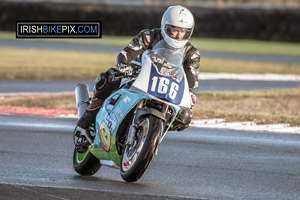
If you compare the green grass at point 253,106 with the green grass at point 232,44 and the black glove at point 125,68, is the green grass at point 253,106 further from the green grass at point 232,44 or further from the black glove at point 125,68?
the green grass at point 232,44

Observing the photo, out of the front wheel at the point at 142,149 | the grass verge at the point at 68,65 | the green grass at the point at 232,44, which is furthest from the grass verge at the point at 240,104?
the green grass at the point at 232,44

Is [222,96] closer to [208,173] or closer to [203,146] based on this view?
[203,146]

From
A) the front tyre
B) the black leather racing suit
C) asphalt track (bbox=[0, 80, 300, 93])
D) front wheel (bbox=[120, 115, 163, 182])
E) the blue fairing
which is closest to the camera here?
front wheel (bbox=[120, 115, 163, 182])

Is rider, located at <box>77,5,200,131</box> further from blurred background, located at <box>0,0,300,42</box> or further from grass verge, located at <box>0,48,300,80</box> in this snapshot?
blurred background, located at <box>0,0,300,42</box>

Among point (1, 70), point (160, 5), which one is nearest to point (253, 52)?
point (160, 5)

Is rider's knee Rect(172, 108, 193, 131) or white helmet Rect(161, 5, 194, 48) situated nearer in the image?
rider's knee Rect(172, 108, 193, 131)

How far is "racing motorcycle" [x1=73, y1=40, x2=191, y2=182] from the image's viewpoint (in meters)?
6.39

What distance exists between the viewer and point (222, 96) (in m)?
17.2

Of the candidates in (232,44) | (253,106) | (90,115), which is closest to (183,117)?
(90,115)

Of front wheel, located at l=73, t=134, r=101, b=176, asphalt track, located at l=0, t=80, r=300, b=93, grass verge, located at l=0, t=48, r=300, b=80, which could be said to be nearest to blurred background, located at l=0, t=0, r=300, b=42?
grass verge, located at l=0, t=48, r=300, b=80

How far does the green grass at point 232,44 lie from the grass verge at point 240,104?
19390 millimetres

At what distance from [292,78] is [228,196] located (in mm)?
17871

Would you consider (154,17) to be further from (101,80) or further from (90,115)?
(101,80)

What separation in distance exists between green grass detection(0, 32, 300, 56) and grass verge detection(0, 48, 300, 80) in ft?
23.0
